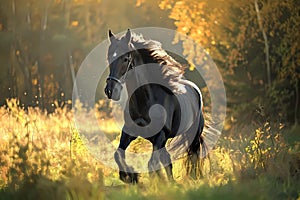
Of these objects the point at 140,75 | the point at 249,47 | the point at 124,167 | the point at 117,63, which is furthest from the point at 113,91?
the point at 249,47

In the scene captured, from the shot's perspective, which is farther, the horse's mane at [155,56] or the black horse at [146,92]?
the horse's mane at [155,56]

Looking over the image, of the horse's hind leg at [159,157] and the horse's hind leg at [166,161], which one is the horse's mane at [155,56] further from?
the horse's hind leg at [166,161]

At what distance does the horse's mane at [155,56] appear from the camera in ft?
30.4

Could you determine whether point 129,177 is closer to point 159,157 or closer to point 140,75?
point 159,157

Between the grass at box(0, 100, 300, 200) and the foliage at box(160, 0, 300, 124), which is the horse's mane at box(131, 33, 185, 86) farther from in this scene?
the foliage at box(160, 0, 300, 124)

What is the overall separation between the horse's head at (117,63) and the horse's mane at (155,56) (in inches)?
13.4

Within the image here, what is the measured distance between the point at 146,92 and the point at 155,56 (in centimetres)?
67

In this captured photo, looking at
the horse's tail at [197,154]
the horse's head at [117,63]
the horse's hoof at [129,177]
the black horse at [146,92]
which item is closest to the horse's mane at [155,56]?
the black horse at [146,92]

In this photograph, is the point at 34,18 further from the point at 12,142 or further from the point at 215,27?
the point at 12,142

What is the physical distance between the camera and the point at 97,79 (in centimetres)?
3731

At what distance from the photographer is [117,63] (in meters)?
8.59

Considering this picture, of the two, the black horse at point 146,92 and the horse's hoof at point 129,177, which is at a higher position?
the black horse at point 146,92

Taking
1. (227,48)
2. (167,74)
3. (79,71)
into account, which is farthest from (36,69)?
(167,74)

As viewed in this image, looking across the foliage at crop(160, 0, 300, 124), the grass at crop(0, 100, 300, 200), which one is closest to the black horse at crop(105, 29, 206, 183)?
the grass at crop(0, 100, 300, 200)
